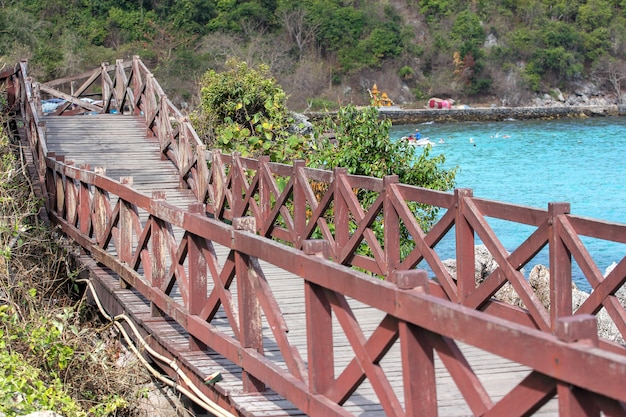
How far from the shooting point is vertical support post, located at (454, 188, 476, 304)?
18.5 feet

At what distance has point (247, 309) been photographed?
4.55 metres

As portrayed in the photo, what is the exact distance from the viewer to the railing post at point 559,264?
4859 millimetres

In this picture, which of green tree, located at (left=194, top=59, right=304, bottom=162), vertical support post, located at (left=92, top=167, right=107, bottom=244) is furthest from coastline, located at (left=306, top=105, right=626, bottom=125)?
vertical support post, located at (left=92, top=167, right=107, bottom=244)

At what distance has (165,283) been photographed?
5.92 metres

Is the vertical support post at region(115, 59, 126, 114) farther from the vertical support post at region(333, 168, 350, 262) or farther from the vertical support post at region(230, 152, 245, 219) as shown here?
the vertical support post at region(333, 168, 350, 262)

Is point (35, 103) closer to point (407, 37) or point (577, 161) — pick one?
point (577, 161)

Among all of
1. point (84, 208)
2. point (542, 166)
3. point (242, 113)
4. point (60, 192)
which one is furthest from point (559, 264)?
point (542, 166)

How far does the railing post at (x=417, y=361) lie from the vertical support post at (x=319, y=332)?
0.69 metres

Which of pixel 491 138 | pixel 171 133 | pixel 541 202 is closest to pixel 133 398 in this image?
pixel 171 133

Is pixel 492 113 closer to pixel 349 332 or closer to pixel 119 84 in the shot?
pixel 119 84

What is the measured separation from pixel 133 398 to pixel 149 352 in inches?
14.0

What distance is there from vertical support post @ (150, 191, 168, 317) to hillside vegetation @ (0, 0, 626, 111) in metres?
50.3

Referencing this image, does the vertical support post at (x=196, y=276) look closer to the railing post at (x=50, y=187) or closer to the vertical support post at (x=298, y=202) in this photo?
the vertical support post at (x=298, y=202)

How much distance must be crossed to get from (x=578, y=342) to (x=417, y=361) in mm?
788
